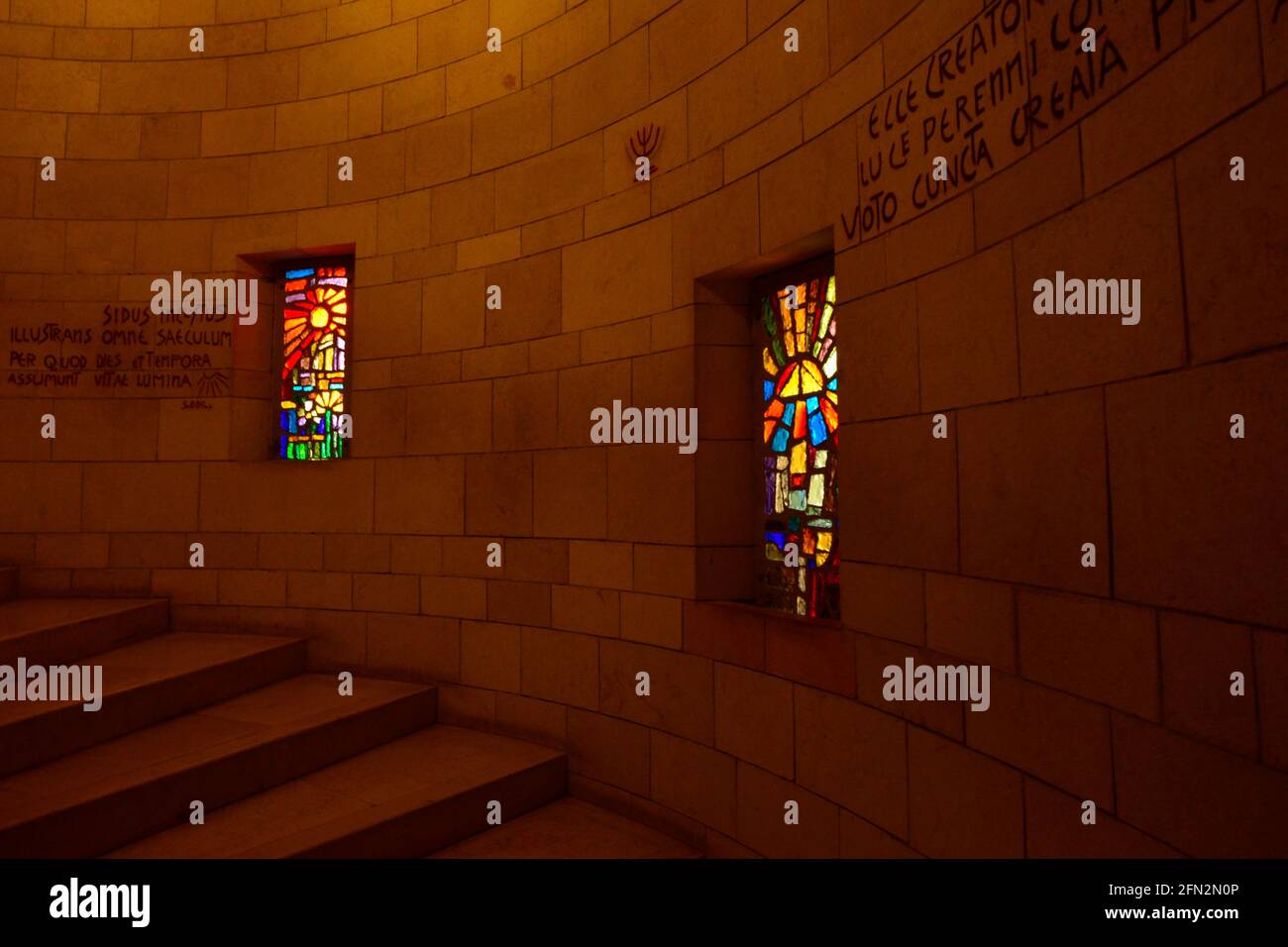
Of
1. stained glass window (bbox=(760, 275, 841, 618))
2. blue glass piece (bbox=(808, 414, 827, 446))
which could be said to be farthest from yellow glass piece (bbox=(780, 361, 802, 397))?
blue glass piece (bbox=(808, 414, 827, 446))

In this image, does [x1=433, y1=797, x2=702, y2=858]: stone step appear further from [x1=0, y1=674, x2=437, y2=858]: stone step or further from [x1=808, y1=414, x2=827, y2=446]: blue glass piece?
[x1=808, y1=414, x2=827, y2=446]: blue glass piece

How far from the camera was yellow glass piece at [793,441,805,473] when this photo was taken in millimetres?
3631

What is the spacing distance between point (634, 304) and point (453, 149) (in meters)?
1.85

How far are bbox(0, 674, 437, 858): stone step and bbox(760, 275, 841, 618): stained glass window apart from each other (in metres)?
2.32

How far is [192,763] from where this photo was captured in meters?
3.68

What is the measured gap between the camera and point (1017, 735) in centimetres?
239

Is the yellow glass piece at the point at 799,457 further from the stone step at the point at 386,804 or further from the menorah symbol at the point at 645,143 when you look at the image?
the stone step at the point at 386,804

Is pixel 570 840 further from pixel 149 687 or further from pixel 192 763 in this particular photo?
pixel 149 687

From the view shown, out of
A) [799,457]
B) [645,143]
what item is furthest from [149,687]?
[645,143]

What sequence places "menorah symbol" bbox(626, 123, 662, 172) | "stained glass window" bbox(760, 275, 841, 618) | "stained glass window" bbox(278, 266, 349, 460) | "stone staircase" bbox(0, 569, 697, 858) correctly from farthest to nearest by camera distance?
"stained glass window" bbox(278, 266, 349, 460) → "menorah symbol" bbox(626, 123, 662, 172) → "stained glass window" bbox(760, 275, 841, 618) → "stone staircase" bbox(0, 569, 697, 858)

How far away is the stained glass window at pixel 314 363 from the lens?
5641 mm

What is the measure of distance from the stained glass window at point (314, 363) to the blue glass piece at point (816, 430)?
341 centimetres

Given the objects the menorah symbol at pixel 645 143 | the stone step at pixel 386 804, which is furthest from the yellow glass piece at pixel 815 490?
the stone step at pixel 386 804

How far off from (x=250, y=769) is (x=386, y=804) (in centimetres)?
76
